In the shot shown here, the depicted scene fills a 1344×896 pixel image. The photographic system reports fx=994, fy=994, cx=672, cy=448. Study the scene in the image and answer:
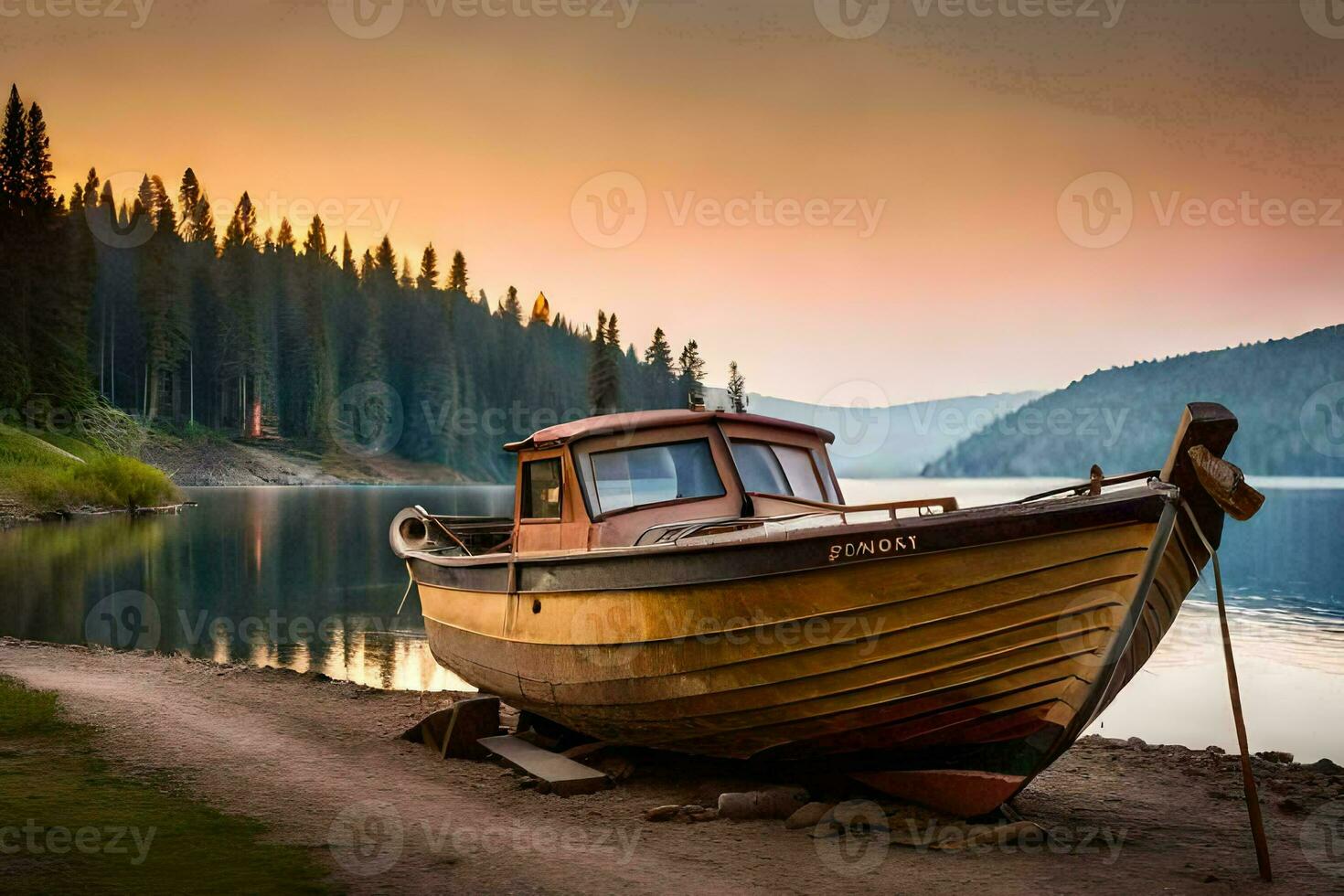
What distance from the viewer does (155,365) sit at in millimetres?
91938

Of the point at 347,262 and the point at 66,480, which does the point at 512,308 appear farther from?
the point at 66,480

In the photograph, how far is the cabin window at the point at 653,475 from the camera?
931 cm

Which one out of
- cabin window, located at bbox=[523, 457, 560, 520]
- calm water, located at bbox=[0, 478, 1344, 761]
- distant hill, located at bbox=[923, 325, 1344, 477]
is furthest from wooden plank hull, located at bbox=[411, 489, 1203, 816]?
distant hill, located at bbox=[923, 325, 1344, 477]

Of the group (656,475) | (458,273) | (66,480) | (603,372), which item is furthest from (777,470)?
(458,273)

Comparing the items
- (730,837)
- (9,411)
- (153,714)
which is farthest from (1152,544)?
(9,411)

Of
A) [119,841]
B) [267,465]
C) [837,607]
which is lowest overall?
[119,841]

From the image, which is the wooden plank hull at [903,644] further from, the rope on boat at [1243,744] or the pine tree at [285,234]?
the pine tree at [285,234]

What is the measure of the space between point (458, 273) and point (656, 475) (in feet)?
514

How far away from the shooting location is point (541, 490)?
1009 centimetres

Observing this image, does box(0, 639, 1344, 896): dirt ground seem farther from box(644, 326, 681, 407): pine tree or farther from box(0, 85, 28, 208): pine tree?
box(644, 326, 681, 407): pine tree

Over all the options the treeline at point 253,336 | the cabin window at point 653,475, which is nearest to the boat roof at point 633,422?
the cabin window at point 653,475

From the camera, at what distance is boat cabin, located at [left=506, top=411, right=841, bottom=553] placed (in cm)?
914

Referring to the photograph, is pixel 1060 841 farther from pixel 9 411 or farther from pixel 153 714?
pixel 9 411

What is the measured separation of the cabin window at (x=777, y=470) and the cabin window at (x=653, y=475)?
31 cm
